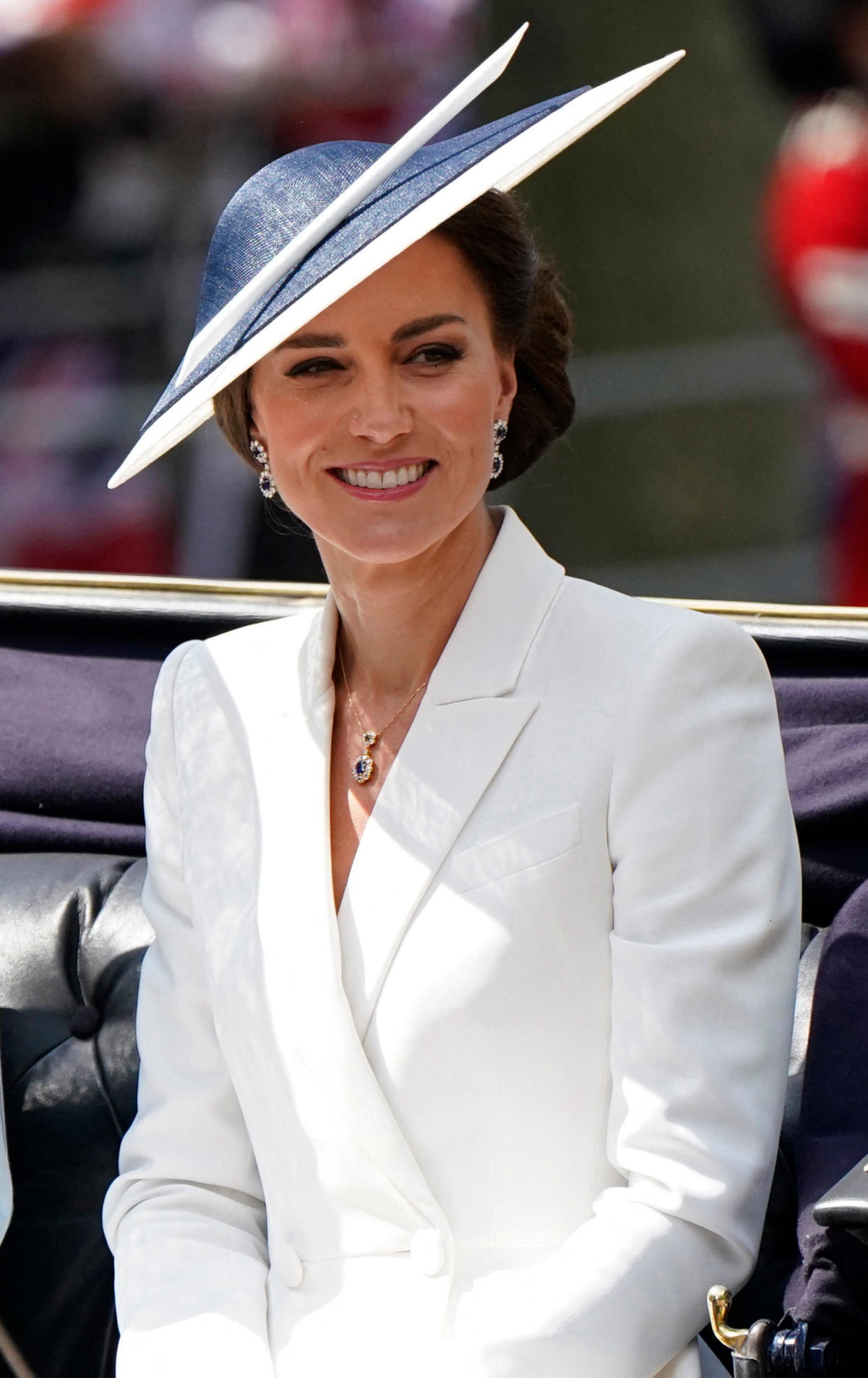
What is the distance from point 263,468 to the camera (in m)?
1.60

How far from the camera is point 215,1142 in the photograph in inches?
59.4

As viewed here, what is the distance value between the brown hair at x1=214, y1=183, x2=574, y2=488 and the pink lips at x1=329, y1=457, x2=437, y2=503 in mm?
153

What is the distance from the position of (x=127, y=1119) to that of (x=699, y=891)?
80 cm

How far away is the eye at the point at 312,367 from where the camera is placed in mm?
1429

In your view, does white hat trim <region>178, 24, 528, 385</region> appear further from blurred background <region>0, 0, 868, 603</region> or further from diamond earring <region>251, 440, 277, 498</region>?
blurred background <region>0, 0, 868, 603</region>

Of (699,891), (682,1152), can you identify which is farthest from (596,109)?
(682,1152)

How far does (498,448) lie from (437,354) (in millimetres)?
189

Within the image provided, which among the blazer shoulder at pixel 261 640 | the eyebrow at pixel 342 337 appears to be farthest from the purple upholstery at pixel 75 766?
the eyebrow at pixel 342 337

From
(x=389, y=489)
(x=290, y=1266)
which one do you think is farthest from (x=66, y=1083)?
(x=389, y=489)

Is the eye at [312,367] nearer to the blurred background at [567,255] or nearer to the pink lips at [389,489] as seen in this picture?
the pink lips at [389,489]

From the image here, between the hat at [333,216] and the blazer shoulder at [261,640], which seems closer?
the hat at [333,216]

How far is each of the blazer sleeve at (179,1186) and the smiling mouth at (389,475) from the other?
347mm

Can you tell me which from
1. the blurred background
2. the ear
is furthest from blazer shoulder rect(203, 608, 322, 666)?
the blurred background

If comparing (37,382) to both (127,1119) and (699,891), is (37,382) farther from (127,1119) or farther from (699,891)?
(699,891)
